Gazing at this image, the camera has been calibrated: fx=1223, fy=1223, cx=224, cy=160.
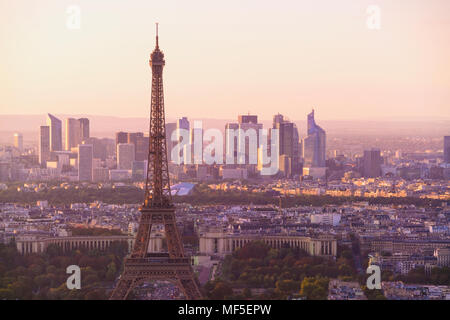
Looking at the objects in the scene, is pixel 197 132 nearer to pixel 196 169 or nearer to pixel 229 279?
pixel 229 279

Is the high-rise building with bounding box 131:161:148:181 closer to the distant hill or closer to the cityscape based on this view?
the cityscape

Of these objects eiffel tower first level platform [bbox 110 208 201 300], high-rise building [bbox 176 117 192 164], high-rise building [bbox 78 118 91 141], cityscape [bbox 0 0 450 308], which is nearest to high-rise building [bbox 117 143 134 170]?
cityscape [bbox 0 0 450 308]

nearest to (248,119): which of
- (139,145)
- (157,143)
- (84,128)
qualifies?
(84,128)

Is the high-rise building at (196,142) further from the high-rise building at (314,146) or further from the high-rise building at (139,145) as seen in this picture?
the high-rise building at (314,146)

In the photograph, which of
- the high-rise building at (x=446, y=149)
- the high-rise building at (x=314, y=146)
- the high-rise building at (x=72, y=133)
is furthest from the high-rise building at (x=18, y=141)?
the high-rise building at (x=446, y=149)

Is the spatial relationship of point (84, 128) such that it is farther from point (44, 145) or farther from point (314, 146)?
point (314, 146)
